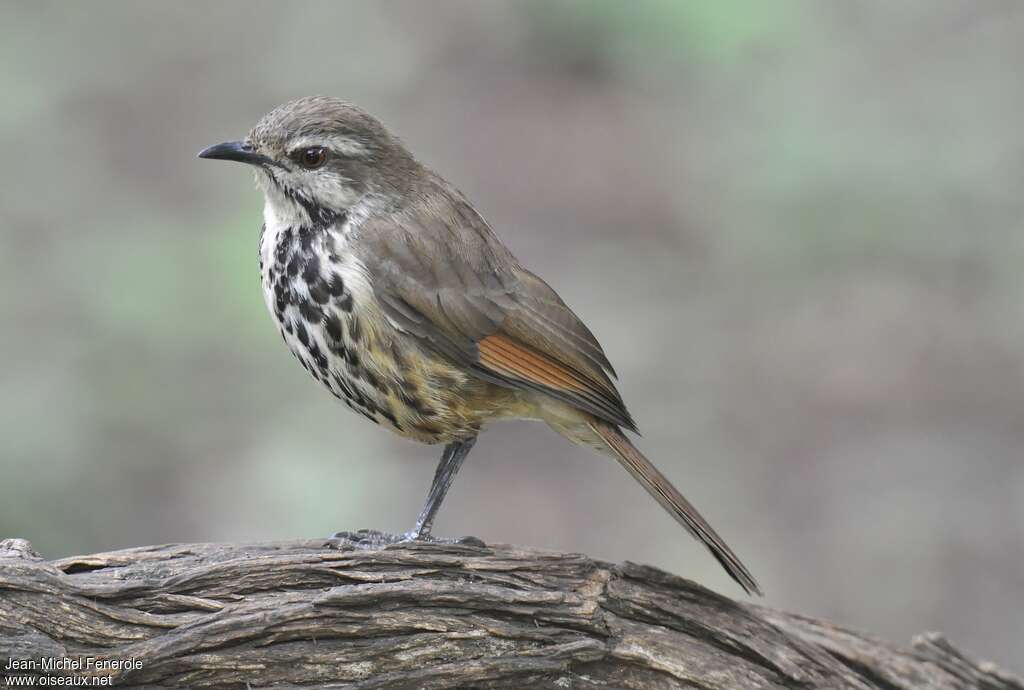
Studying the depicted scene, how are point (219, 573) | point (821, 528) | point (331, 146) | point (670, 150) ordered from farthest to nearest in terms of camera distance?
point (670, 150) < point (821, 528) < point (331, 146) < point (219, 573)

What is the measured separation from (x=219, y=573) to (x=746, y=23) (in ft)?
27.6

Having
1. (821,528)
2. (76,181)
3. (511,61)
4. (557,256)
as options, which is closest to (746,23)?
(511,61)

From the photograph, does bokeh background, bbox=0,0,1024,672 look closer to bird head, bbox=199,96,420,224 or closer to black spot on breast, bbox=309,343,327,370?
black spot on breast, bbox=309,343,327,370

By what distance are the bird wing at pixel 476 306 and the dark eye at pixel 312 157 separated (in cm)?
29

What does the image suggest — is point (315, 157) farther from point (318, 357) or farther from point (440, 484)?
point (440, 484)

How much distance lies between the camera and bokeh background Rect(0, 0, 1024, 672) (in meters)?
8.52

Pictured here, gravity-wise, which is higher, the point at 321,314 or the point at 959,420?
the point at 959,420

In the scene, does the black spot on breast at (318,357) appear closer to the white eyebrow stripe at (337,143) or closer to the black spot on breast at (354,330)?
the black spot on breast at (354,330)

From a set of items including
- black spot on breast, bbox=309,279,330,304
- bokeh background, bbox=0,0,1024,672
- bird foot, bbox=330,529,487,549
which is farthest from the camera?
bokeh background, bbox=0,0,1024,672

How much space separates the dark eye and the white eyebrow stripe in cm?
2

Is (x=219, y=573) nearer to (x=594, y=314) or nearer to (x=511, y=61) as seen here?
(x=594, y=314)

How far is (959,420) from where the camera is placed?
9.48 m

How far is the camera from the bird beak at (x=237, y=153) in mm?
5191

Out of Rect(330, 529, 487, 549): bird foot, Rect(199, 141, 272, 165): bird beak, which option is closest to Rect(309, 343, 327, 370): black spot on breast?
Rect(330, 529, 487, 549): bird foot
